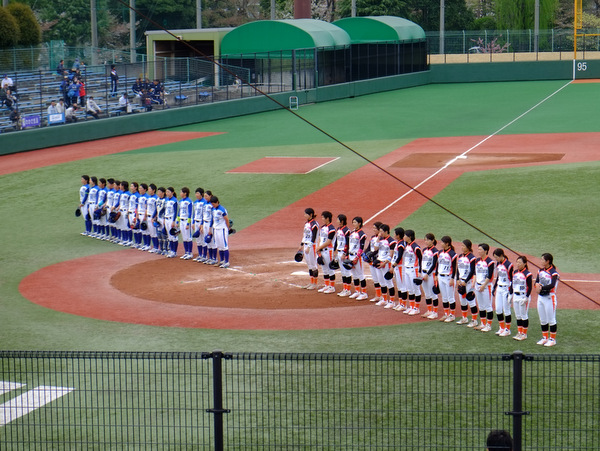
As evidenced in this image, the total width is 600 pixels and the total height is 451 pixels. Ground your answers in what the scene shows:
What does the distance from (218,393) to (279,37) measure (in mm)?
48481

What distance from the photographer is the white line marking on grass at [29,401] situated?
11.2 m

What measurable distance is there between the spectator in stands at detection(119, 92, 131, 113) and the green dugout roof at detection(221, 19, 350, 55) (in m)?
14.7

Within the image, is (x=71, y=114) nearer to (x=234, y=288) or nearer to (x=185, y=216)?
A: (x=185, y=216)

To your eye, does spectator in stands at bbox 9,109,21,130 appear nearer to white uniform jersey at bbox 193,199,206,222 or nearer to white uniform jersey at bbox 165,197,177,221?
white uniform jersey at bbox 165,197,177,221

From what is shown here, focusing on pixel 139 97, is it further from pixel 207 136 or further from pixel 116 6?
pixel 116 6

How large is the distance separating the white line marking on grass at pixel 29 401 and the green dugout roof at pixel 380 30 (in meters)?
Answer: 53.0

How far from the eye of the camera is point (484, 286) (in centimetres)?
1480

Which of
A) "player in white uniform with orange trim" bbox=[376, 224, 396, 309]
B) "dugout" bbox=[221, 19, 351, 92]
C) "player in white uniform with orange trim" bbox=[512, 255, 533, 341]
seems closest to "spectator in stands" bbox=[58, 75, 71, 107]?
"dugout" bbox=[221, 19, 351, 92]

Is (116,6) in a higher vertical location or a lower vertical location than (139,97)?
higher

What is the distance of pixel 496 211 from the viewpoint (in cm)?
2469

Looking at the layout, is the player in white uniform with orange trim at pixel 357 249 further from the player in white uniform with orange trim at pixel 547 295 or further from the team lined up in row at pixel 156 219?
the player in white uniform with orange trim at pixel 547 295

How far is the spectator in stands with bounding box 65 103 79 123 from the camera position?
39.3 meters

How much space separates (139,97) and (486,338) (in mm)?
31709

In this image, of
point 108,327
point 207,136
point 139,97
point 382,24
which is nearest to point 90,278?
point 108,327
